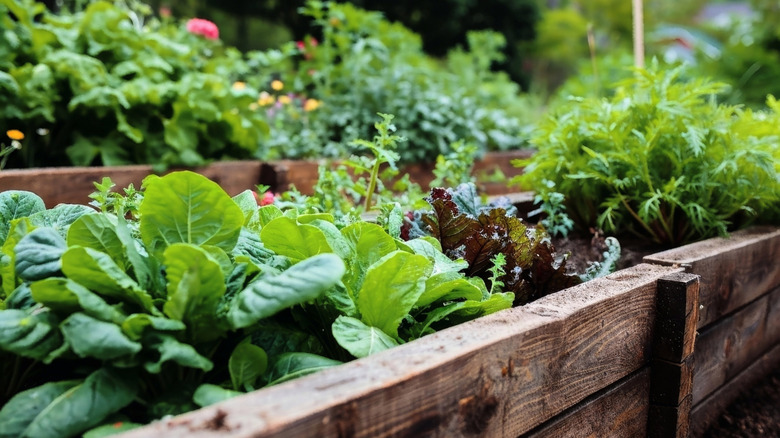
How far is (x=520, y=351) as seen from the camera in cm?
103

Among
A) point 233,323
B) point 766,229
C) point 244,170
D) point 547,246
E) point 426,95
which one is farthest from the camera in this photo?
point 426,95

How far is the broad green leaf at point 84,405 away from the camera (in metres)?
0.78

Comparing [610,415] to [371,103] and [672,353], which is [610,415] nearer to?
[672,353]

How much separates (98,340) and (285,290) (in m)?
0.25

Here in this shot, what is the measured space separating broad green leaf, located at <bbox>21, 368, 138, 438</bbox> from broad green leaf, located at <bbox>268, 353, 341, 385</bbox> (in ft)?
0.69

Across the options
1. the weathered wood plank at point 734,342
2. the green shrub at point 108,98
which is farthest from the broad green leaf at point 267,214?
the green shrub at point 108,98

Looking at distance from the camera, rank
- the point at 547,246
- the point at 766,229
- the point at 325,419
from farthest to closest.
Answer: the point at 766,229
the point at 547,246
the point at 325,419

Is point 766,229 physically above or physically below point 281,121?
below

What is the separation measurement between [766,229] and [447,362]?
187 centimetres

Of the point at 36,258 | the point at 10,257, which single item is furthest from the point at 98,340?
the point at 10,257

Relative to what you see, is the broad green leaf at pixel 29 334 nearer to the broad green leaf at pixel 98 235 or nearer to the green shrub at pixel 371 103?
the broad green leaf at pixel 98 235

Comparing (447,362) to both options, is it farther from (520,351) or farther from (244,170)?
(244,170)

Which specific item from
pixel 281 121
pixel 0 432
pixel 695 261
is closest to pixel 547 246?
pixel 695 261

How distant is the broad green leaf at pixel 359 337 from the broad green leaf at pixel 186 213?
0.25 metres
